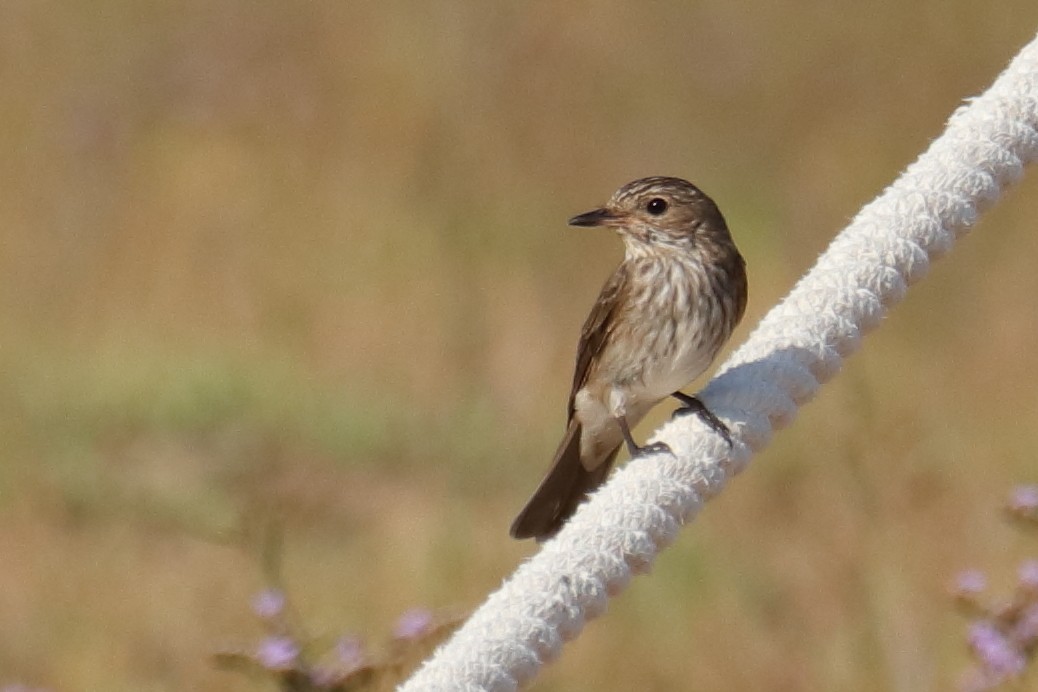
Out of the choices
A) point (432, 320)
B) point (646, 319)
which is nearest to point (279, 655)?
point (646, 319)

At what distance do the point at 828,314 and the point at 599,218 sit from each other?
1783mm

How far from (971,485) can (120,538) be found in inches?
93.9

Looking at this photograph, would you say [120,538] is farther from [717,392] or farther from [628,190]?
[717,392]

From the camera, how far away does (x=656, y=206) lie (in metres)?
4.15

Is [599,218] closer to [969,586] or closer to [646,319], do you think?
[646,319]

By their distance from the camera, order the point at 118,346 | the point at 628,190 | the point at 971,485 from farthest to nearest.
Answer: the point at 118,346 < the point at 971,485 < the point at 628,190

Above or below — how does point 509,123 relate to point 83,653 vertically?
above

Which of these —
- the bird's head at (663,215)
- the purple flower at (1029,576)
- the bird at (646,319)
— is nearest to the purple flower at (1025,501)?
the purple flower at (1029,576)

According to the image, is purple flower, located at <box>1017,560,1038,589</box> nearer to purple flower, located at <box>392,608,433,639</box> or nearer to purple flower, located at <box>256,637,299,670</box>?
purple flower, located at <box>392,608,433,639</box>

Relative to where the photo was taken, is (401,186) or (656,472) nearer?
(656,472)

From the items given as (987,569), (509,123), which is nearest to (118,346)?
(509,123)

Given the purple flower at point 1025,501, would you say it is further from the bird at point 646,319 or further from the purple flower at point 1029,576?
the bird at point 646,319

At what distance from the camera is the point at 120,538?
246 inches

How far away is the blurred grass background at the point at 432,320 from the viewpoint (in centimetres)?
542
